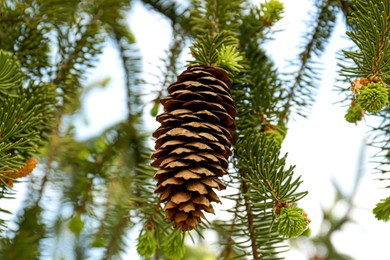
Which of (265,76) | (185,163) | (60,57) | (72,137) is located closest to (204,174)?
(185,163)

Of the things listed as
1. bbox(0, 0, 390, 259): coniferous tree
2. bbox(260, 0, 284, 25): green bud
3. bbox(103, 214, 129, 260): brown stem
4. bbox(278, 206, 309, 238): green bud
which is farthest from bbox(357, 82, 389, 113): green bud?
bbox(103, 214, 129, 260): brown stem

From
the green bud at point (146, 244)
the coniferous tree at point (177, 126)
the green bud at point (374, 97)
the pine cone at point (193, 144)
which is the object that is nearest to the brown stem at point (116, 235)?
the coniferous tree at point (177, 126)

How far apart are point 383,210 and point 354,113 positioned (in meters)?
0.13

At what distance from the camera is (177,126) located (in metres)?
0.59

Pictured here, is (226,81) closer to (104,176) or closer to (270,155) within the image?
(270,155)

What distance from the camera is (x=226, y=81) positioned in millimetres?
645

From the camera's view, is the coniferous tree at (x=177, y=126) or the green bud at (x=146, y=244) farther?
the green bud at (x=146, y=244)

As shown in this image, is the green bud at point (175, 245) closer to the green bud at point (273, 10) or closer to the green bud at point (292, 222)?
the green bud at point (292, 222)

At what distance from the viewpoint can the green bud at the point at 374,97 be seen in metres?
0.55

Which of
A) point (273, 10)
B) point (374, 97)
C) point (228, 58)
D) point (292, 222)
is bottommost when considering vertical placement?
point (292, 222)

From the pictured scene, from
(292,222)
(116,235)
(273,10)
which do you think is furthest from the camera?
(116,235)

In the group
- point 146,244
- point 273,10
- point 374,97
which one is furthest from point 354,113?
point 146,244

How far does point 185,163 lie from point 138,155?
0.50 metres

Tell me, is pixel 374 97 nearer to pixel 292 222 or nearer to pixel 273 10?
pixel 292 222
